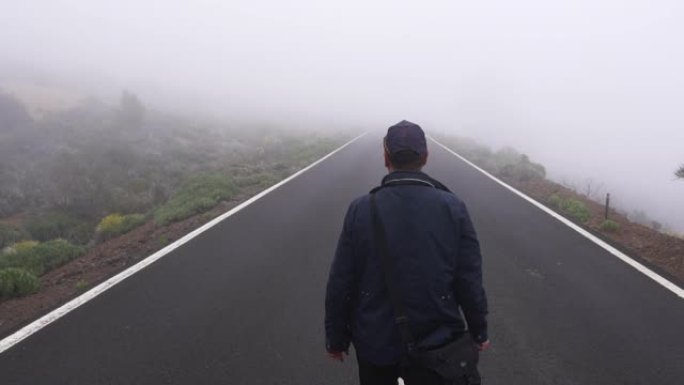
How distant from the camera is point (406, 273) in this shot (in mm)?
2865

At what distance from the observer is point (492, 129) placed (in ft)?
317

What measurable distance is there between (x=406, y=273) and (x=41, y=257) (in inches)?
311

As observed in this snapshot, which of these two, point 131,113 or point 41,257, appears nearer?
point 41,257

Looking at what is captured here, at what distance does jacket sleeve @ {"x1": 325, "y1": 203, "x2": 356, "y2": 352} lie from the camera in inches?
118

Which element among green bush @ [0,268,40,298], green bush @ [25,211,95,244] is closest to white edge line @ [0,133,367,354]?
green bush @ [0,268,40,298]

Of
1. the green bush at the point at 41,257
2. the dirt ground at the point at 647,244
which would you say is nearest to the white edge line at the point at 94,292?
the green bush at the point at 41,257

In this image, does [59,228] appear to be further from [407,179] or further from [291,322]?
[407,179]

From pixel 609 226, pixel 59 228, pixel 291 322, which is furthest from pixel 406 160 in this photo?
pixel 59 228

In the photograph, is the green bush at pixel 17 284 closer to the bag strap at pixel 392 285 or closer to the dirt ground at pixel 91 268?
the dirt ground at pixel 91 268

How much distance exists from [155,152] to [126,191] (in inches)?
330

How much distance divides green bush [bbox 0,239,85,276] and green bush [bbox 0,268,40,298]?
3.04 feet

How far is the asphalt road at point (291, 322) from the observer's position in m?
4.91

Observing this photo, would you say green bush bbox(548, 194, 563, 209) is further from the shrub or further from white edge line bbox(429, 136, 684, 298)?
white edge line bbox(429, 136, 684, 298)

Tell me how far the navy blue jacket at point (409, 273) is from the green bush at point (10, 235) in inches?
436
